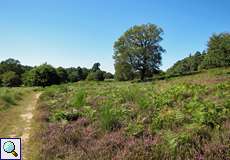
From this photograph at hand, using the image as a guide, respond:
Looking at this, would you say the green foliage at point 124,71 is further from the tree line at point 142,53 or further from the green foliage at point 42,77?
the green foliage at point 42,77

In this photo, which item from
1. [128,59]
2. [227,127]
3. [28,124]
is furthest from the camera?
[128,59]

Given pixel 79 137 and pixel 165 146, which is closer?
pixel 165 146

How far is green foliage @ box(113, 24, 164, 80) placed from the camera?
73.9 metres

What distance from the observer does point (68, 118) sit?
659 inches

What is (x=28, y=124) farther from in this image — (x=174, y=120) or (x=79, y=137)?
(x=174, y=120)

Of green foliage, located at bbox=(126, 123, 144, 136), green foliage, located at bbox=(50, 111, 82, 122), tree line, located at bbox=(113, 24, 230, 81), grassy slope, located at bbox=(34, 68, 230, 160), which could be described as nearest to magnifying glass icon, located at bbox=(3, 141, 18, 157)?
grassy slope, located at bbox=(34, 68, 230, 160)

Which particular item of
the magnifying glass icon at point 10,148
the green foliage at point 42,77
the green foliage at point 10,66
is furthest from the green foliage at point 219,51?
the green foliage at point 10,66

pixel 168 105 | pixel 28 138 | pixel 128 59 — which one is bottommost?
pixel 28 138

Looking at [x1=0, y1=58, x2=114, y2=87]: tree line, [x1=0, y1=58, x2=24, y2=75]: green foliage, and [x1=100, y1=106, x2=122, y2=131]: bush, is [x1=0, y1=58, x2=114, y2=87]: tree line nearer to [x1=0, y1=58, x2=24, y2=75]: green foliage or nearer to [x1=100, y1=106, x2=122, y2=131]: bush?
[x1=0, y1=58, x2=24, y2=75]: green foliage

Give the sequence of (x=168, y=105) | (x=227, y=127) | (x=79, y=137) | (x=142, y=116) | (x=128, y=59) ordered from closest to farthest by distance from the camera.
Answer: (x=227, y=127) < (x=79, y=137) < (x=142, y=116) < (x=168, y=105) < (x=128, y=59)

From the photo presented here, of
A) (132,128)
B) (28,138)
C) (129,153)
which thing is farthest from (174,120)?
(28,138)

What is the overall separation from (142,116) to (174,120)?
6.84 ft

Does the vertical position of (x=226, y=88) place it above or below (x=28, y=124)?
above

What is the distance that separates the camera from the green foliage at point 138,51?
243 ft
